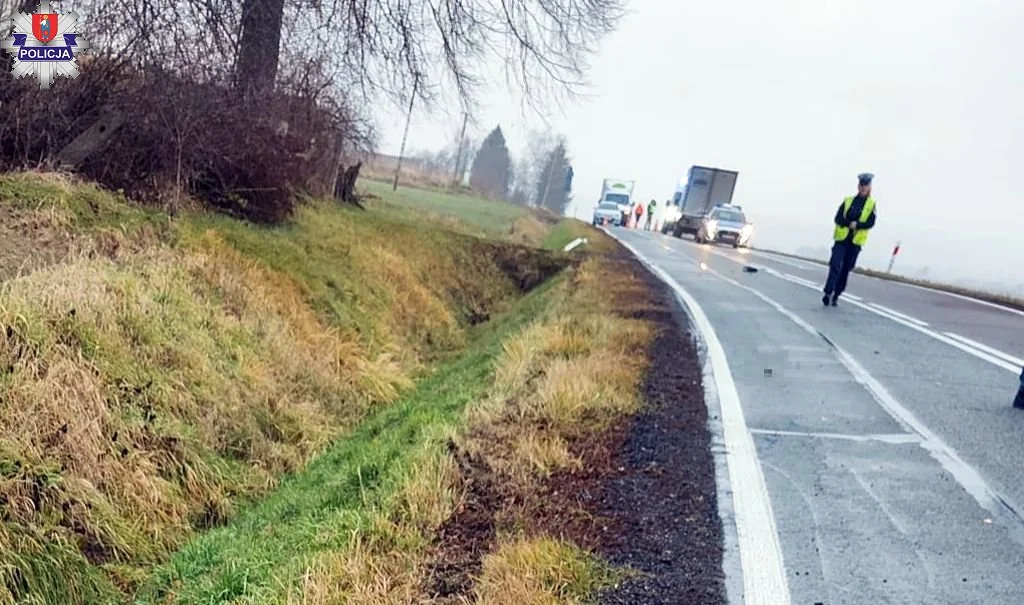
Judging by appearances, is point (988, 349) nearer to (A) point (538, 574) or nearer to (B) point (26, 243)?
(A) point (538, 574)

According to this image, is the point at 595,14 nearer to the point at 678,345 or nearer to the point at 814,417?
the point at 678,345

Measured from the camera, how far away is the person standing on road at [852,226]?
863 centimetres

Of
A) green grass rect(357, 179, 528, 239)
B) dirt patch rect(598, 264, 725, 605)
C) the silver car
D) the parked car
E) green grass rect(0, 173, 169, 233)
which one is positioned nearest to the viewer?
dirt patch rect(598, 264, 725, 605)

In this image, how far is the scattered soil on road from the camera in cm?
254

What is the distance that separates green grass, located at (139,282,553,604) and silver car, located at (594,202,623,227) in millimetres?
35956

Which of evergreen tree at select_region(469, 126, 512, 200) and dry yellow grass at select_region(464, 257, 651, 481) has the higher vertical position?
evergreen tree at select_region(469, 126, 512, 200)

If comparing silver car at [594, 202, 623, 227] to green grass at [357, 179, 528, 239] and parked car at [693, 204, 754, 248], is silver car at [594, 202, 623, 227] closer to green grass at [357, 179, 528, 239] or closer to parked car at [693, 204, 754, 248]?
green grass at [357, 179, 528, 239]

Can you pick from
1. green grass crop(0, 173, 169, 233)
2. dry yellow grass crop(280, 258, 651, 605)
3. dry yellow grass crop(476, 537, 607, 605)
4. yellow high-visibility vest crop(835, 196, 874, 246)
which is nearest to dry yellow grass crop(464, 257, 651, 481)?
dry yellow grass crop(280, 258, 651, 605)

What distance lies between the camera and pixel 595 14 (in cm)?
1132

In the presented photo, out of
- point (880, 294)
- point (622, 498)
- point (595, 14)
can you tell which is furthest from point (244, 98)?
point (880, 294)

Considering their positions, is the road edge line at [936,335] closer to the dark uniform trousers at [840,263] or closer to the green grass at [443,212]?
the dark uniform trousers at [840,263]

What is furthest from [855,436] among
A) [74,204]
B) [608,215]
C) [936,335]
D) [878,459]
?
[608,215]

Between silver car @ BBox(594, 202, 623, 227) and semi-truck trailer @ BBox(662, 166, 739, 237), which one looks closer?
semi-truck trailer @ BBox(662, 166, 739, 237)

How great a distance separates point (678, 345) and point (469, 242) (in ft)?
30.8
